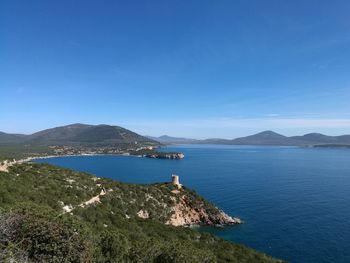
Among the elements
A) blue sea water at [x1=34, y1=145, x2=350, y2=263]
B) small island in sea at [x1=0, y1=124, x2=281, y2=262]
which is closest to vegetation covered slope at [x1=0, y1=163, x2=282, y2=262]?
small island in sea at [x1=0, y1=124, x2=281, y2=262]

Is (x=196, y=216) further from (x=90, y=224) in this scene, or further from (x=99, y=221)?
(x=90, y=224)

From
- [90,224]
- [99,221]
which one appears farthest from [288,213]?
[90,224]

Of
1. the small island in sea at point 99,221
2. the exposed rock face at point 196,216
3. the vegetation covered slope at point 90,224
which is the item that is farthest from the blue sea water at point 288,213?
the vegetation covered slope at point 90,224

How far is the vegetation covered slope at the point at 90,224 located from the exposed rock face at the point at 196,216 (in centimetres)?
139

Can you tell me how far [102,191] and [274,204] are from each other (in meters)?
42.3

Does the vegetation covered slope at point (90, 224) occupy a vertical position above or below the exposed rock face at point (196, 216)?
above

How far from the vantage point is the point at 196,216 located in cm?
6066

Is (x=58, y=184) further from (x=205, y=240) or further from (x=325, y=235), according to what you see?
(x=325, y=235)

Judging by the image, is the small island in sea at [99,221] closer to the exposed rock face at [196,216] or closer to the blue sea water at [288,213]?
the exposed rock face at [196,216]

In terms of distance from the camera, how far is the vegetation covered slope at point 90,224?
620 inches

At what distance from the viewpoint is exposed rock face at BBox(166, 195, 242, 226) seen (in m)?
58.4

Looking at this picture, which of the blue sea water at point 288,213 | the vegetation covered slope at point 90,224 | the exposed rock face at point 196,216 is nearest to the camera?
the vegetation covered slope at point 90,224

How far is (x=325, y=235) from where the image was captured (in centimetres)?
5053

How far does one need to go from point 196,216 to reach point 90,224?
33.8 meters
